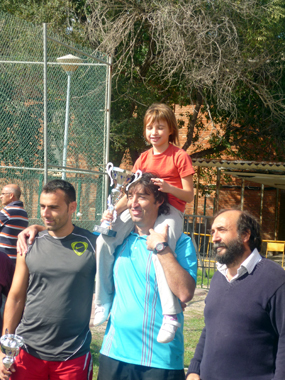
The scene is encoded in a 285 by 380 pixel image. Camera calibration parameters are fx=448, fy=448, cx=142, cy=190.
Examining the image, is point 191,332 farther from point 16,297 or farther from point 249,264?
point 249,264

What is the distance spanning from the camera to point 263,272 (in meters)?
2.50

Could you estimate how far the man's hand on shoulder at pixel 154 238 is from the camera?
2.70 metres

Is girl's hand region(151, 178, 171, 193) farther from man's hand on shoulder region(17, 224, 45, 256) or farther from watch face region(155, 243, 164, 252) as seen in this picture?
man's hand on shoulder region(17, 224, 45, 256)

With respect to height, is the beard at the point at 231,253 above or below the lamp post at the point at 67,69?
below

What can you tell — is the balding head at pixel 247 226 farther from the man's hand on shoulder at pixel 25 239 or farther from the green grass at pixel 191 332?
the green grass at pixel 191 332

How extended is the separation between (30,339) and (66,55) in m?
6.17

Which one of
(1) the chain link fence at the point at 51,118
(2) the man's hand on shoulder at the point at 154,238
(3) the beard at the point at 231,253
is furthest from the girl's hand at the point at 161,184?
(1) the chain link fence at the point at 51,118

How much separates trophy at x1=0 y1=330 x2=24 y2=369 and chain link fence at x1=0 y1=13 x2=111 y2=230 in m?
5.18

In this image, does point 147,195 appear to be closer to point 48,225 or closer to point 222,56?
point 48,225

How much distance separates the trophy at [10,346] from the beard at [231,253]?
4.27ft

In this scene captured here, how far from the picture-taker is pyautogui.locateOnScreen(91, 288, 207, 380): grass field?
210 inches

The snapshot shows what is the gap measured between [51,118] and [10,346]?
611 centimetres

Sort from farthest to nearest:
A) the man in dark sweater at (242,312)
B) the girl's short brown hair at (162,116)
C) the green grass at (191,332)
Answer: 1. the green grass at (191,332)
2. the girl's short brown hair at (162,116)
3. the man in dark sweater at (242,312)

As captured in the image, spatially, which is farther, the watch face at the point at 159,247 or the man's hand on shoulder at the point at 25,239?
the man's hand on shoulder at the point at 25,239
